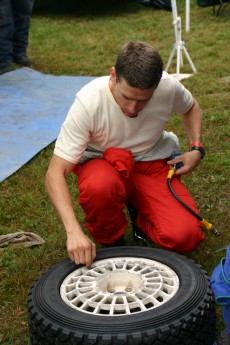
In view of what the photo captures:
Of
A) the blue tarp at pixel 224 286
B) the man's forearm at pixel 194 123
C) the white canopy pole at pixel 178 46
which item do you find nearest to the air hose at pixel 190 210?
the man's forearm at pixel 194 123

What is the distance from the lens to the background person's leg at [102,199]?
8.45 feet

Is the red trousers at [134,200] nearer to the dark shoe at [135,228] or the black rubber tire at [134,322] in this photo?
the dark shoe at [135,228]

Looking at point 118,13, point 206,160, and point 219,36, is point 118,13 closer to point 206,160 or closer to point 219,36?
point 219,36

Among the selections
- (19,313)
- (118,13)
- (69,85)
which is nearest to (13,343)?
(19,313)

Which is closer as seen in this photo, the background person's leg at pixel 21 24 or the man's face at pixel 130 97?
the man's face at pixel 130 97

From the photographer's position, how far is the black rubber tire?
1.80 meters

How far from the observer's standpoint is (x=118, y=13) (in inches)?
439

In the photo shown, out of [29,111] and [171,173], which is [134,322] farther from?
[29,111]

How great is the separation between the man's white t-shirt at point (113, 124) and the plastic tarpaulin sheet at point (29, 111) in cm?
138

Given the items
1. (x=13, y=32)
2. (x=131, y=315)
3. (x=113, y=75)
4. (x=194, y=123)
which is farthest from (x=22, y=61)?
(x=131, y=315)

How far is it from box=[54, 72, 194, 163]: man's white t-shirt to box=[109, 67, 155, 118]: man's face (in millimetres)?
85

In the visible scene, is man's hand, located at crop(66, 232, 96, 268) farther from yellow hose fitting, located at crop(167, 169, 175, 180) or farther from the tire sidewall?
yellow hose fitting, located at crop(167, 169, 175, 180)

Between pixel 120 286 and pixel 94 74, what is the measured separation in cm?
477

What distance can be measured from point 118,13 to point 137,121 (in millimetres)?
8874
